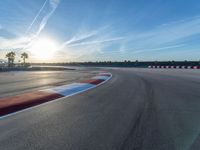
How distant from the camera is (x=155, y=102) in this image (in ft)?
22.2

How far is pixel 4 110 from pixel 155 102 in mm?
4837

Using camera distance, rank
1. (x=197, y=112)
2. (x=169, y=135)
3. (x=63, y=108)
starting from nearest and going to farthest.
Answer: (x=169, y=135), (x=197, y=112), (x=63, y=108)

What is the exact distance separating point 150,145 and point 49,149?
5.63 feet

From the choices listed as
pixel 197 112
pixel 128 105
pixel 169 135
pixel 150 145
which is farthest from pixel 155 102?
pixel 150 145

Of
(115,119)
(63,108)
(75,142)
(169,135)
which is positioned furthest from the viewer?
(63,108)

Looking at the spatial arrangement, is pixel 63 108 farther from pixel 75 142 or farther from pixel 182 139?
pixel 182 139

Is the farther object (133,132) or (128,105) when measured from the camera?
(128,105)

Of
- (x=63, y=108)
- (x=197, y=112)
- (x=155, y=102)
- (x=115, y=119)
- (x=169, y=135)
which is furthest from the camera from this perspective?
(x=155, y=102)

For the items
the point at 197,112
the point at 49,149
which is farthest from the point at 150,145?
the point at 197,112

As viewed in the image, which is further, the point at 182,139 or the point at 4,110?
the point at 4,110

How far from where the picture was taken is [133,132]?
3957 millimetres

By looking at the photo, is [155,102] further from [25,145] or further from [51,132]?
[25,145]

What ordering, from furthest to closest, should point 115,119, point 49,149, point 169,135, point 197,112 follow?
1. point 197,112
2. point 115,119
3. point 169,135
4. point 49,149

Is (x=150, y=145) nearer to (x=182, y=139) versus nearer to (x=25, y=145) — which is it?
(x=182, y=139)
